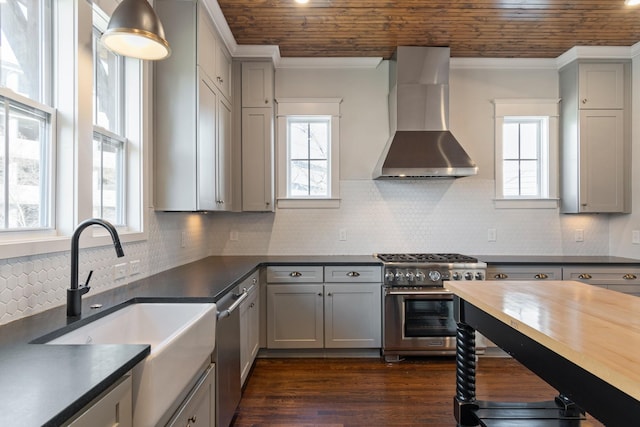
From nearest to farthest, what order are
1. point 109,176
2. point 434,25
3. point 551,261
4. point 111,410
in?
point 111,410 → point 109,176 → point 434,25 → point 551,261

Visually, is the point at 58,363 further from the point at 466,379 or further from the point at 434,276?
the point at 434,276

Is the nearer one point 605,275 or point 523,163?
point 605,275

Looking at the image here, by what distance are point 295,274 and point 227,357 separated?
53.3 inches

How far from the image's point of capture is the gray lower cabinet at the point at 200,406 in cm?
137

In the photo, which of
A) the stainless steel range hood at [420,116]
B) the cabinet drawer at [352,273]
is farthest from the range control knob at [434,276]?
the stainless steel range hood at [420,116]

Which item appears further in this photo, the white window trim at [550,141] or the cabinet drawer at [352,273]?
the white window trim at [550,141]

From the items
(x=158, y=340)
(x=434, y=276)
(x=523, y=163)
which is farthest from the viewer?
(x=523, y=163)

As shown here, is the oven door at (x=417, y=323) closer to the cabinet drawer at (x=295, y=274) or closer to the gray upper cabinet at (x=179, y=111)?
A: the cabinet drawer at (x=295, y=274)

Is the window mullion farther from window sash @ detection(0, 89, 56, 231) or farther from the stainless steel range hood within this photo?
the stainless steel range hood

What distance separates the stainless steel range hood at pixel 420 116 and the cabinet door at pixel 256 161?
1.14 metres

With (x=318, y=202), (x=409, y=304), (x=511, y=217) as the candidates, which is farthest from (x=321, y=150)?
(x=511, y=217)

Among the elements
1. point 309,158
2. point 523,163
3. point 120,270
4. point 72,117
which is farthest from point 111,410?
point 523,163

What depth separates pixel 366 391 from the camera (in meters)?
2.71

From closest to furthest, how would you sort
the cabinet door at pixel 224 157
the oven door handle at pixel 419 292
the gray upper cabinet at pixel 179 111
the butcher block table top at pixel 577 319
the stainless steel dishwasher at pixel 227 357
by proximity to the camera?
1. the butcher block table top at pixel 577 319
2. the stainless steel dishwasher at pixel 227 357
3. the gray upper cabinet at pixel 179 111
4. the cabinet door at pixel 224 157
5. the oven door handle at pixel 419 292
